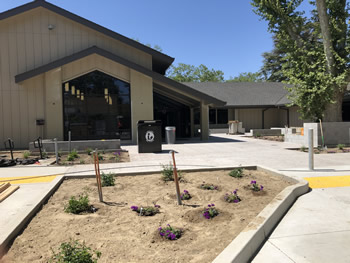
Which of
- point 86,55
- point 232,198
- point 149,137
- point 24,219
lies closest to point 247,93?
point 86,55

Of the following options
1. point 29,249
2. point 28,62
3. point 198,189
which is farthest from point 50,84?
point 29,249

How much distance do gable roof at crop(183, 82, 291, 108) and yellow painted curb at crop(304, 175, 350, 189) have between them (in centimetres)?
2094

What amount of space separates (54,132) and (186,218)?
47.3ft

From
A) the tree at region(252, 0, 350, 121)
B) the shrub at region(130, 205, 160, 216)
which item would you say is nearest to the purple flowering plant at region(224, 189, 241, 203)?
the shrub at region(130, 205, 160, 216)

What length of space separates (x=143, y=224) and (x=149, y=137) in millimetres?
8727

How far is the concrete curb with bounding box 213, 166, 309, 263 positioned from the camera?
2.84 meters

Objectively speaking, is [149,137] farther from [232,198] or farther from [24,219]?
[24,219]

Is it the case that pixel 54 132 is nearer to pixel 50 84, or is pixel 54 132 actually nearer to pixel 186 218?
pixel 50 84

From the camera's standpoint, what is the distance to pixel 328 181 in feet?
21.4

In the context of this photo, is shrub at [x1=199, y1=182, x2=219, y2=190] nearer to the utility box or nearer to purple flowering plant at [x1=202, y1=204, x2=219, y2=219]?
purple flowering plant at [x1=202, y1=204, x2=219, y2=219]

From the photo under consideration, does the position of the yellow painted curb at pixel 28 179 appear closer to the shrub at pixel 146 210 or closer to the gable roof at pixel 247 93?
the shrub at pixel 146 210

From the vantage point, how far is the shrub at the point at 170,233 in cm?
339

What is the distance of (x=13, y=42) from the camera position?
16.5 m

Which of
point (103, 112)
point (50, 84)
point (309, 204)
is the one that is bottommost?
point (309, 204)
